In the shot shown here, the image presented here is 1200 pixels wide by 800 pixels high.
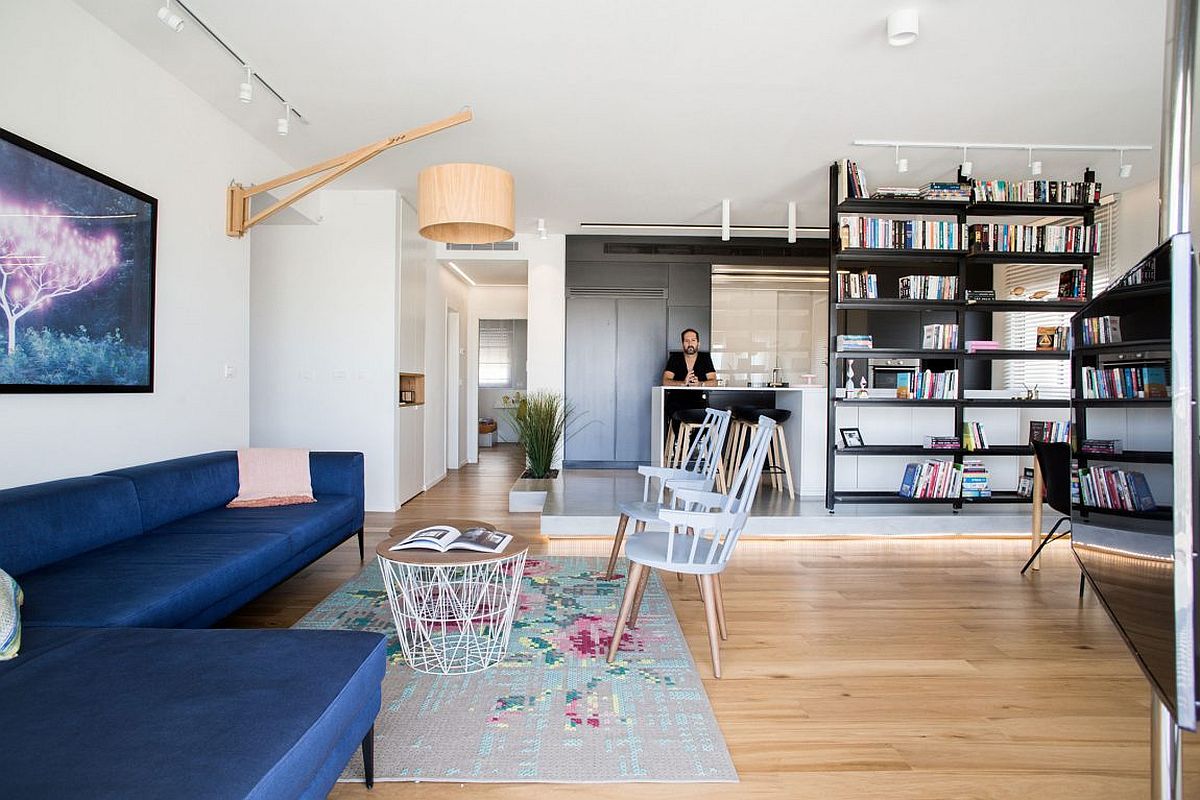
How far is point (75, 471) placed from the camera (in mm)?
3076

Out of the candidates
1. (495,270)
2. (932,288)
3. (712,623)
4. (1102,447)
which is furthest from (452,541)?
(495,270)

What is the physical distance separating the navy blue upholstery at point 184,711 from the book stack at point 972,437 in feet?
16.2

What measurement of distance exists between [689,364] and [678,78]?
3.95 m

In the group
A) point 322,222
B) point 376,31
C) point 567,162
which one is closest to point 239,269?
point 322,222

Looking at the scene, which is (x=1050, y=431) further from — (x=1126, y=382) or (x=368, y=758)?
(x=368, y=758)

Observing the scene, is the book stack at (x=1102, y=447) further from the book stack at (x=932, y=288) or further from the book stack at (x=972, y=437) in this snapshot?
the book stack at (x=972, y=437)

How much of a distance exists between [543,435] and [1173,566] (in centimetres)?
578

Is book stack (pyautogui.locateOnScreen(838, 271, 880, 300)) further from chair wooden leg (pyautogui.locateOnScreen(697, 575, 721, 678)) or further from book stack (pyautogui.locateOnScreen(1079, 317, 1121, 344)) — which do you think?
book stack (pyautogui.locateOnScreen(1079, 317, 1121, 344))

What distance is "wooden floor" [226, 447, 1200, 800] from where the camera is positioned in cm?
193

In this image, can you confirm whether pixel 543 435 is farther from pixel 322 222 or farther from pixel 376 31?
pixel 376 31

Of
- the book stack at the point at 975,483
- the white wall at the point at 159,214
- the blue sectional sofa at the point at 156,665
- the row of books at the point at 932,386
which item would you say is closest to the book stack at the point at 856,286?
the row of books at the point at 932,386

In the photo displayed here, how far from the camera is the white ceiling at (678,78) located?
3146mm

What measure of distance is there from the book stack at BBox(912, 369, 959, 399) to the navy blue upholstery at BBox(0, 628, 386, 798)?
4.64 meters

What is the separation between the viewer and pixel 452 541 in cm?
273
